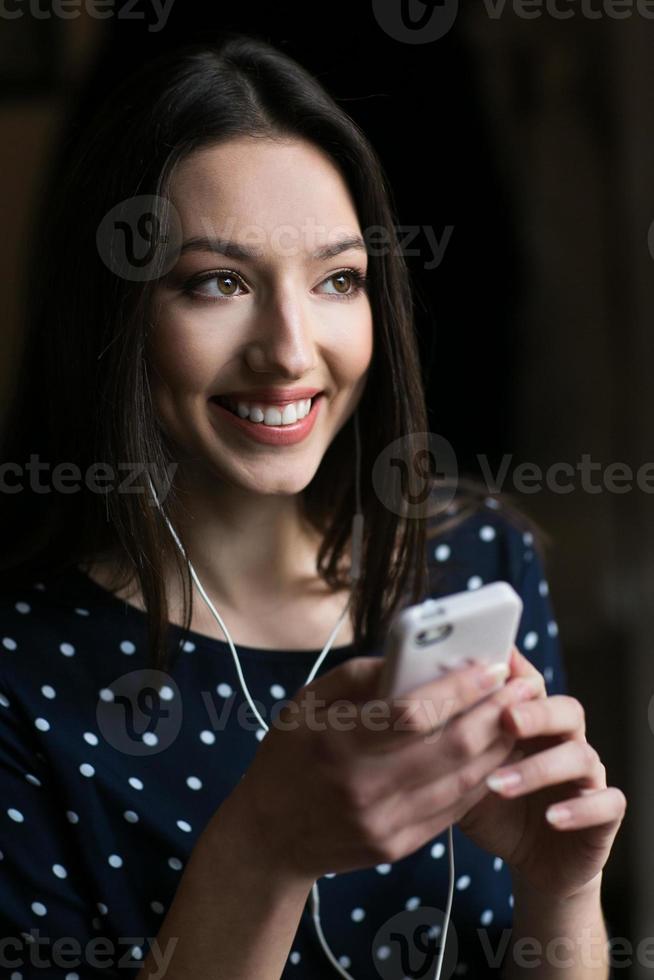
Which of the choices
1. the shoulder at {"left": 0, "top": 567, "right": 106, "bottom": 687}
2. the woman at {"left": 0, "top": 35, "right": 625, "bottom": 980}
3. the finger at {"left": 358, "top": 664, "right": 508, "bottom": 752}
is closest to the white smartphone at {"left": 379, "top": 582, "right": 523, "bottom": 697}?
the finger at {"left": 358, "top": 664, "right": 508, "bottom": 752}

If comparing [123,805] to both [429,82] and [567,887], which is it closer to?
[567,887]

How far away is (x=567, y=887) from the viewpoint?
0.79 m

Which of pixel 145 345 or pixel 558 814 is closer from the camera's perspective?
pixel 558 814

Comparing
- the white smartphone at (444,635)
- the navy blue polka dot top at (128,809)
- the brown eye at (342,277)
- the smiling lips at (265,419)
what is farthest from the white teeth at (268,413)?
the white smartphone at (444,635)

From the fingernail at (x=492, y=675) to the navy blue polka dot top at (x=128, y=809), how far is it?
39 centimetres

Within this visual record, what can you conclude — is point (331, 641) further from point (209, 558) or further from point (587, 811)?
point (587, 811)

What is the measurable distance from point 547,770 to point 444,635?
0.16 meters

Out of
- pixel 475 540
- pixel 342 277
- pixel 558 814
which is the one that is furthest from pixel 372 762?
pixel 475 540

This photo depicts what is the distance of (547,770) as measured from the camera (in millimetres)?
670

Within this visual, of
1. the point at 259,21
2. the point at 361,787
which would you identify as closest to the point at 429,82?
the point at 259,21

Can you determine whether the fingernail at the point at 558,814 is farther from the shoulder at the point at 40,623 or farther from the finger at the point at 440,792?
the shoulder at the point at 40,623

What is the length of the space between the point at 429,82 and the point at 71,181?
816mm

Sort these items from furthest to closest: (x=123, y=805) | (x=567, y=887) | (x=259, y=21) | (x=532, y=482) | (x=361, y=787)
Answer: (x=532, y=482) → (x=259, y=21) → (x=123, y=805) → (x=567, y=887) → (x=361, y=787)

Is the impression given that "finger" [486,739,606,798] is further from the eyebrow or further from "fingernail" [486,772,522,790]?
the eyebrow
